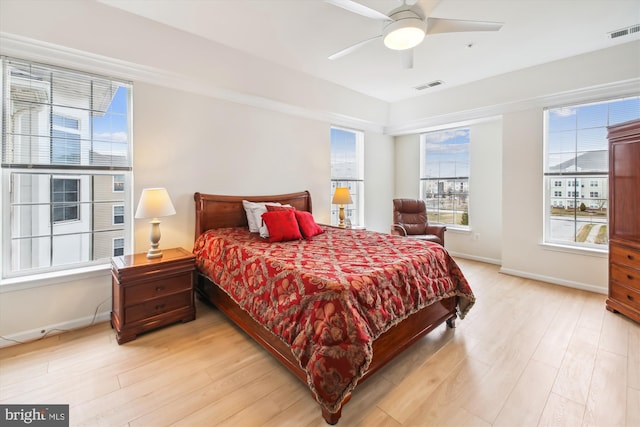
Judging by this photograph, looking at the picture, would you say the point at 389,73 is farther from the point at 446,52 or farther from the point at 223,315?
the point at 223,315

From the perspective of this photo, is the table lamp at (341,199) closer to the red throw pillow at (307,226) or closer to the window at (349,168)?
the window at (349,168)

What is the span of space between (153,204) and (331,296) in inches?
77.5

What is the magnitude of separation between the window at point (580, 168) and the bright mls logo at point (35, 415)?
5.30 metres

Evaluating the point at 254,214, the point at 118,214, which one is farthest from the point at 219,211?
the point at 118,214

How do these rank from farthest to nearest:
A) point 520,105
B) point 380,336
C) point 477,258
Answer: point 477,258
point 520,105
point 380,336

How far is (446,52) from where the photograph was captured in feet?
11.5

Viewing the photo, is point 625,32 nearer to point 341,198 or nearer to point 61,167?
point 341,198

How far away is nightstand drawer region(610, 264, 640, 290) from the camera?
2.68 metres

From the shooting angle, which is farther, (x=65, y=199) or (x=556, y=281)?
(x=556, y=281)

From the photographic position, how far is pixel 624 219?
285 cm

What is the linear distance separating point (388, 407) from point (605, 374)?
1.60 m

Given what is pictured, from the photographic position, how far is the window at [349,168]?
507 centimetres

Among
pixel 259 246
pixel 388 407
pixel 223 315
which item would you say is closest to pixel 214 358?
pixel 223 315

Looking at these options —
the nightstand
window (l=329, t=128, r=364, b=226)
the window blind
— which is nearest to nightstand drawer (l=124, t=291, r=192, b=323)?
the nightstand
